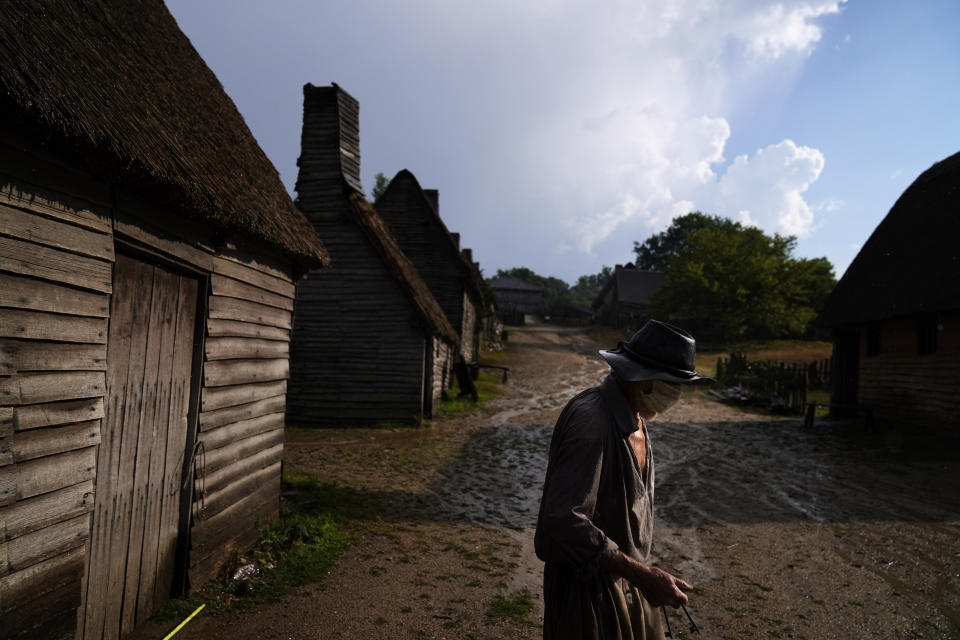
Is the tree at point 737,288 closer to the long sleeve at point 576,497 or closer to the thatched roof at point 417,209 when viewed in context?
the thatched roof at point 417,209

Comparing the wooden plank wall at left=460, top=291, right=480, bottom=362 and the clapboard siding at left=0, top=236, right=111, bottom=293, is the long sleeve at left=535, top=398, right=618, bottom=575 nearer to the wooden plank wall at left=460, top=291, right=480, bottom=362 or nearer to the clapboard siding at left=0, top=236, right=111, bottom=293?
the clapboard siding at left=0, top=236, right=111, bottom=293

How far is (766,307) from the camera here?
37.5 meters

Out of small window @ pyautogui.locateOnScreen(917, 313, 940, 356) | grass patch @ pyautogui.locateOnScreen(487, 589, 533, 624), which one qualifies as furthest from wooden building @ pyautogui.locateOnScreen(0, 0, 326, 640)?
small window @ pyautogui.locateOnScreen(917, 313, 940, 356)

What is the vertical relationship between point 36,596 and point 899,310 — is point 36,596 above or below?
below

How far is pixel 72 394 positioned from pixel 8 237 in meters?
0.98

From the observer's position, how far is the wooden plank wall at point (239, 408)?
4914mm

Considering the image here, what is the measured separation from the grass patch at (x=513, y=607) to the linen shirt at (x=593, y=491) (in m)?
2.71

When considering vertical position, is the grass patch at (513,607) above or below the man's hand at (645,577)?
below

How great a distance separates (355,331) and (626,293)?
147ft

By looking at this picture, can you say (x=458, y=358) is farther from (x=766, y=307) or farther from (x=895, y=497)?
(x=766, y=307)

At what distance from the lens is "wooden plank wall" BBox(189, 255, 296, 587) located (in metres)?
4.91

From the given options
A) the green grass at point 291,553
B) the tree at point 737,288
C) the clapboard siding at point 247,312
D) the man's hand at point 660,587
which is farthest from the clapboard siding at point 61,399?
the tree at point 737,288

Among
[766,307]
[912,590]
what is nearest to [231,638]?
[912,590]

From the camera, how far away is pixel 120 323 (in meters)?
3.82
